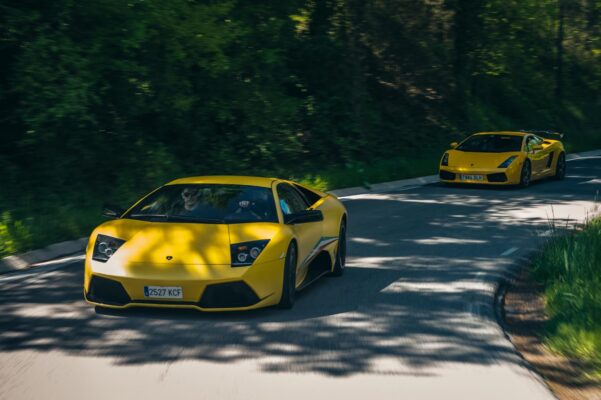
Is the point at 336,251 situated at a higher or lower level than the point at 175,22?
lower

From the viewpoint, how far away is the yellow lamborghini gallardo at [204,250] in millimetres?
8555

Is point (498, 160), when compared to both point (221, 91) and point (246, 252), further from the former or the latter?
point (246, 252)

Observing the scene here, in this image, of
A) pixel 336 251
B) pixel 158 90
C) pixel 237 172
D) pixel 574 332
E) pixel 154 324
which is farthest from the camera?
pixel 237 172

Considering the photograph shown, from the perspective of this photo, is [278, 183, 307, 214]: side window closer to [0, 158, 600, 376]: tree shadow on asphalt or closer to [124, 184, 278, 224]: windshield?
[124, 184, 278, 224]: windshield

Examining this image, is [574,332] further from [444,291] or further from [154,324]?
[154,324]

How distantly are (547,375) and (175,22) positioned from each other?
15242mm

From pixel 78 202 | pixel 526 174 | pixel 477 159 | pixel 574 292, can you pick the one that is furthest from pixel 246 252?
pixel 526 174

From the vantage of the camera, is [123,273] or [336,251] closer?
[123,273]

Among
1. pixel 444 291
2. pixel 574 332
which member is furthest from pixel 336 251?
pixel 574 332

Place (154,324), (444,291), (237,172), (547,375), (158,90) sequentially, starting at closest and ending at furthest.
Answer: (547,375) < (154,324) < (444,291) < (158,90) < (237,172)

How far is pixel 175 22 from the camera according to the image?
20828 millimetres

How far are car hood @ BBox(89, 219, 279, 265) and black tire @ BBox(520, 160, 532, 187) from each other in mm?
15399

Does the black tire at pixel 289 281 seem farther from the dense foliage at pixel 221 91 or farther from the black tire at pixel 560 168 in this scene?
the black tire at pixel 560 168

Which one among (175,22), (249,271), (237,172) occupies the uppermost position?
(175,22)
